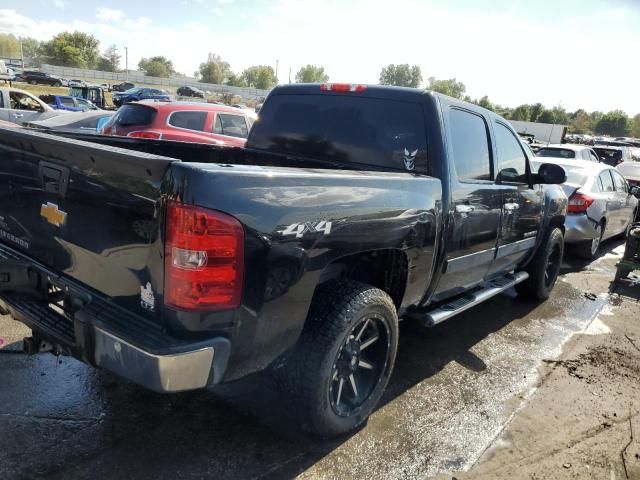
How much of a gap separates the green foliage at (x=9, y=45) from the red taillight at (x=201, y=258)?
14812 centimetres

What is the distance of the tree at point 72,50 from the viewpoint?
3792 inches

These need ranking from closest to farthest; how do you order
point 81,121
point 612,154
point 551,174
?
point 551,174 → point 81,121 → point 612,154

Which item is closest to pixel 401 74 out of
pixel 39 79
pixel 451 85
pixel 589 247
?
pixel 451 85

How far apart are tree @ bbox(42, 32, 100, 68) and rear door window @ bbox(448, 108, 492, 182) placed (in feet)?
349

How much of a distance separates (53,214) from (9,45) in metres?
156

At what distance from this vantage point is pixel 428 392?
3637 mm

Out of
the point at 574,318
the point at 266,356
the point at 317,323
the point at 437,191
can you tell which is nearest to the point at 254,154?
the point at 437,191

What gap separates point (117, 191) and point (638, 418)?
143 inches

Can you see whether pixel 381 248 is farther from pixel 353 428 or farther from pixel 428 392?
pixel 428 392

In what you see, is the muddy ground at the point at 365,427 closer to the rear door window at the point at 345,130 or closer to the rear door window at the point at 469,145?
the rear door window at the point at 469,145

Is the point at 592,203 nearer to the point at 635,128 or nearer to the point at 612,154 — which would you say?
the point at 612,154

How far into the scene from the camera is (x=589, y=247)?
319 inches

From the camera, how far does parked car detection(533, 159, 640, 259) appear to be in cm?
761

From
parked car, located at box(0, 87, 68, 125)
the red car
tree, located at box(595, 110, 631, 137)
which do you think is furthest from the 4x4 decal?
tree, located at box(595, 110, 631, 137)
